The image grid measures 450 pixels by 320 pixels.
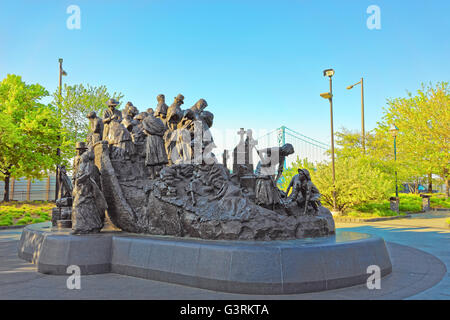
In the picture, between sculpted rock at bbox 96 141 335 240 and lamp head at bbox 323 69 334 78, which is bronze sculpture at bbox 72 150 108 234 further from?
lamp head at bbox 323 69 334 78

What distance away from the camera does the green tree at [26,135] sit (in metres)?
22.7

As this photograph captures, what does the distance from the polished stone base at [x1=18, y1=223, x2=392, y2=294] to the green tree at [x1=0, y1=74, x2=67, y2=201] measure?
60.8 ft

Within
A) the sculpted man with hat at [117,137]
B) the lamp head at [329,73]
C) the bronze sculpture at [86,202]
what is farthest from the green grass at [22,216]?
the lamp head at [329,73]

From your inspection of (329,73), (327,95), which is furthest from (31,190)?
(329,73)

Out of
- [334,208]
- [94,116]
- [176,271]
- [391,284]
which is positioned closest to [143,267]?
[176,271]

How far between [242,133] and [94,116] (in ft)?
14.6

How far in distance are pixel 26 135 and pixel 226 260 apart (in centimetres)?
2293

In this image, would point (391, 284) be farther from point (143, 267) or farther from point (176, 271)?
point (143, 267)

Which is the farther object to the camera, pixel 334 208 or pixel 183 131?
pixel 334 208

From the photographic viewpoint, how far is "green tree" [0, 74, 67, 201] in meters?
22.7

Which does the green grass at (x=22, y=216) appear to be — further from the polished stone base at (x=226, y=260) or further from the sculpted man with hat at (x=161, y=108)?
the polished stone base at (x=226, y=260)

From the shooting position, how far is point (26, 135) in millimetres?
23203

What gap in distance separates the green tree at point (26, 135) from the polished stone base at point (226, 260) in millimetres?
18535

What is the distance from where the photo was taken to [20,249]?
798 centimetres
